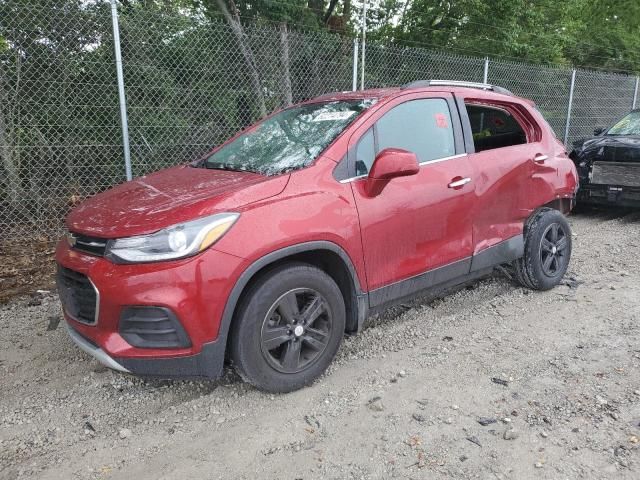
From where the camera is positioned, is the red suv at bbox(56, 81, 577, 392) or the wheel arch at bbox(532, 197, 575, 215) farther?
the wheel arch at bbox(532, 197, 575, 215)

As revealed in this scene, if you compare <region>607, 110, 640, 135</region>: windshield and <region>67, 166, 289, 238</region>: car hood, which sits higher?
<region>607, 110, 640, 135</region>: windshield

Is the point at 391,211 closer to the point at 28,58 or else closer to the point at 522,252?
the point at 522,252

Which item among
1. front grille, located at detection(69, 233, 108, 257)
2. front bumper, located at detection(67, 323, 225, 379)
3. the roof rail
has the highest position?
the roof rail

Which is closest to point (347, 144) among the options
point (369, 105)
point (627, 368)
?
point (369, 105)

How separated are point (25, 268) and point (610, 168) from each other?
288 inches

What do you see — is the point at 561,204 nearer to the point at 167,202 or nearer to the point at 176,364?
the point at 167,202

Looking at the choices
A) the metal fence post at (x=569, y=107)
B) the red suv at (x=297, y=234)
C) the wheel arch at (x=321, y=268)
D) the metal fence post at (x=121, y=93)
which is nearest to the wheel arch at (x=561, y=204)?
the red suv at (x=297, y=234)

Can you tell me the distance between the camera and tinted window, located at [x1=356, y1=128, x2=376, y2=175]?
3.22 metres

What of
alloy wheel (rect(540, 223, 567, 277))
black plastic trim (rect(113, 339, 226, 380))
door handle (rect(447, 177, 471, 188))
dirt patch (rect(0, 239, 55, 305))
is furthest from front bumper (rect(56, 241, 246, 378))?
alloy wheel (rect(540, 223, 567, 277))

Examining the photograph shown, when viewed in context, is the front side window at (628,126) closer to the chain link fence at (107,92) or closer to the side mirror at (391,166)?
the chain link fence at (107,92)

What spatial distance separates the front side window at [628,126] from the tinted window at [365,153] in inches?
238

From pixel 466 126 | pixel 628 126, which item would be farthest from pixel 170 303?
pixel 628 126

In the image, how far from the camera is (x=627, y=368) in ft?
10.7

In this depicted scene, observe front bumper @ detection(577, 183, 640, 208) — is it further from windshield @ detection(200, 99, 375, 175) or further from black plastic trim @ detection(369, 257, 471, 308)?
windshield @ detection(200, 99, 375, 175)
